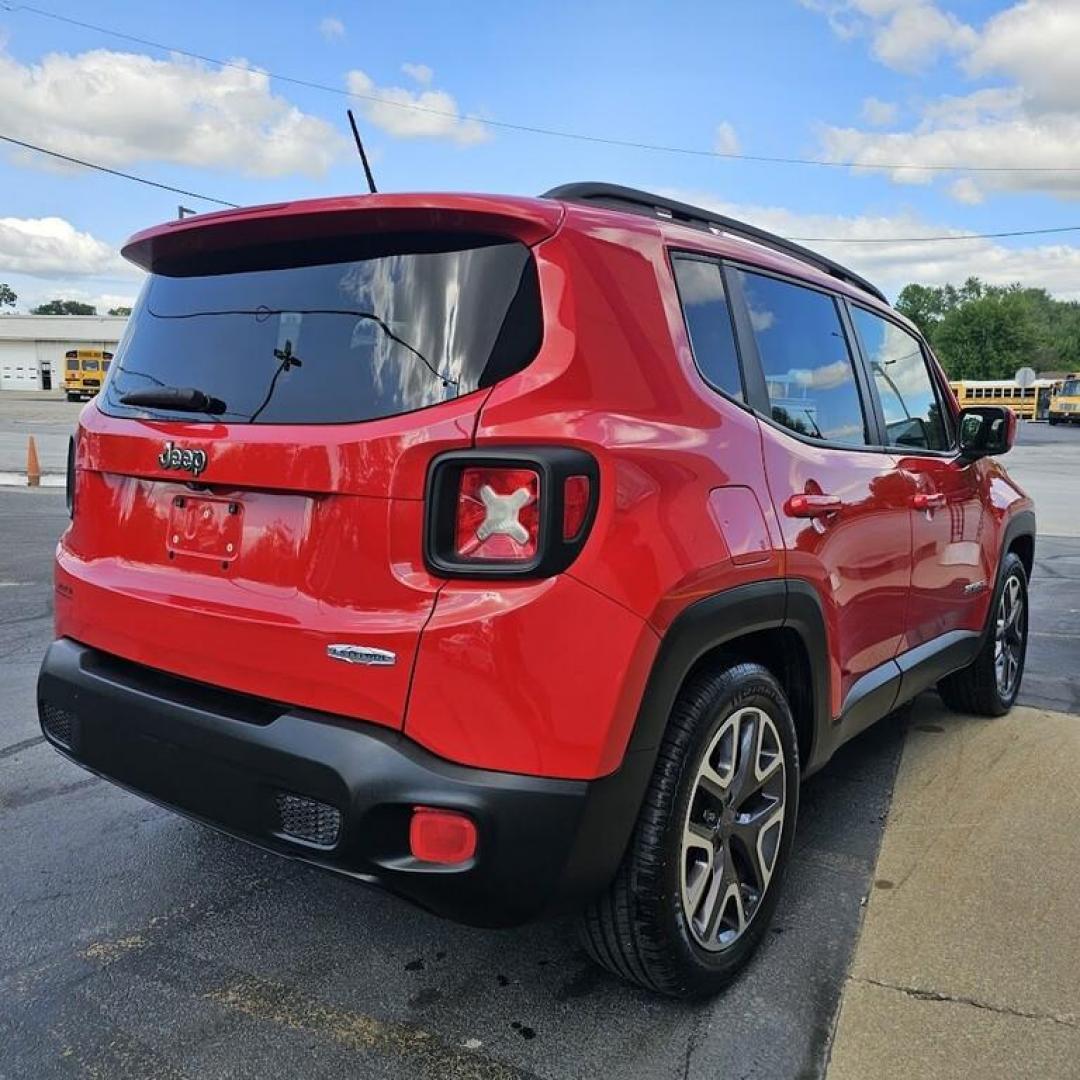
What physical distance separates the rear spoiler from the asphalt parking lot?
5.54 feet

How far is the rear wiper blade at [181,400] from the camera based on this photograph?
241 cm

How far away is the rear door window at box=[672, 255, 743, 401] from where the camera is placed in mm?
2482

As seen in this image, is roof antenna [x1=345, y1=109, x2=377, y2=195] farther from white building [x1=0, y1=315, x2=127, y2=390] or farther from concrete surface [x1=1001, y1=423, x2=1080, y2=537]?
white building [x1=0, y1=315, x2=127, y2=390]

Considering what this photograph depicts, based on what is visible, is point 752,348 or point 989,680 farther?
point 989,680

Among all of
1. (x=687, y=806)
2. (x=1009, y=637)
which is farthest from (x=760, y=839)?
(x=1009, y=637)

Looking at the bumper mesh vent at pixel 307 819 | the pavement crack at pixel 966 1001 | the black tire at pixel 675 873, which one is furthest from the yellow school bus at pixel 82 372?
the pavement crack at pixel 966 1001

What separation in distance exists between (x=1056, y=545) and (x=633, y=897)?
1026 cm

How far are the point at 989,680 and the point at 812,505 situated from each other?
7.93ft

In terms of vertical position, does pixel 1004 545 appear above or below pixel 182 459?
below

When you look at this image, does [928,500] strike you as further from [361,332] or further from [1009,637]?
[361,332]

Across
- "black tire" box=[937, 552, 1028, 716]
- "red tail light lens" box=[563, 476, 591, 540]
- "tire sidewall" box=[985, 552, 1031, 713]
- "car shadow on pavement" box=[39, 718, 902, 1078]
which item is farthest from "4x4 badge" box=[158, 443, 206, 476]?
"tire sidewall" box=[985, 552, 1031, 713]

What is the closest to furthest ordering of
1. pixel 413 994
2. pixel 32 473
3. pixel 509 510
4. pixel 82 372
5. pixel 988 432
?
pixel 509 510 < pixel 413 994 < pixel 988 432 < pixel 32 473 < pixel 82 372

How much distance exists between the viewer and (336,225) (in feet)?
7.47

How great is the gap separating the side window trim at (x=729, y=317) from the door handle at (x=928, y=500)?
1.23m
